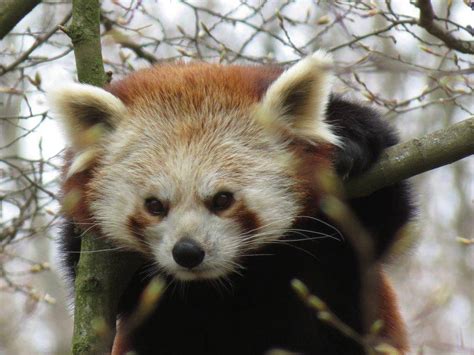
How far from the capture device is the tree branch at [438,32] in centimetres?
459

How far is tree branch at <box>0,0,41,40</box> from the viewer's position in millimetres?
5238

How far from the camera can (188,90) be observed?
496 cm

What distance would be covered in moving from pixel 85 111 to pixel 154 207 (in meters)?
0.78

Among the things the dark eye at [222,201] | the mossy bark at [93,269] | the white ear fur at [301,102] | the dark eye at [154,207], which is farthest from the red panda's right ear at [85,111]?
the white ear fur at [301,102]

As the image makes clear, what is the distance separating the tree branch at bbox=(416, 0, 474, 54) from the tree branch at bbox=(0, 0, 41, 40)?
2.42m

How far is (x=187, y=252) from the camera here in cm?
439

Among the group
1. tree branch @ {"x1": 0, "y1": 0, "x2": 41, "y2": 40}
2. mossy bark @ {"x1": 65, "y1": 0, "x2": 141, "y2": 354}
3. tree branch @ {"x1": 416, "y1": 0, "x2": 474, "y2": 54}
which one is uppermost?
tree branch @ {"x1": 0, "y1": 0, "x2": 41, "y2": 40}

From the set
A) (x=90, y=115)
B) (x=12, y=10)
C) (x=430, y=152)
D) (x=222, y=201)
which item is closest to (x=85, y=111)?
(x=90, y=115)

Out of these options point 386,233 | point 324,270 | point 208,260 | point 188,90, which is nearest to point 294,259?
point 324,270

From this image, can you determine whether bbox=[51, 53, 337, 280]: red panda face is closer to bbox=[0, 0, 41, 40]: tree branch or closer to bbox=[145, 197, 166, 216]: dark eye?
bbox=[145, 197, 166, 216]: dark eye

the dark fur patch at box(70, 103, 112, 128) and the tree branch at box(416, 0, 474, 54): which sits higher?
the tree branch at box(416, 0, 474, 54)

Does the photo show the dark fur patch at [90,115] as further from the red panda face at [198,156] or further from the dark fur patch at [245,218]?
the dark fur patch at [245,218]

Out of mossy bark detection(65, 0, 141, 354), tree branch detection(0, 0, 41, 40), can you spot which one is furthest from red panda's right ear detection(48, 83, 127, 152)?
tree branch detection(0, 0, 41, 40)

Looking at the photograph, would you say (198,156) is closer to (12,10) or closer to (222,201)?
(222,201)
